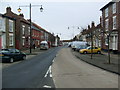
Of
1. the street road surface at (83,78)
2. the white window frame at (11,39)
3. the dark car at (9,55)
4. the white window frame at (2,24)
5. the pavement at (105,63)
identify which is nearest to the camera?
the street road surface at (83,78)

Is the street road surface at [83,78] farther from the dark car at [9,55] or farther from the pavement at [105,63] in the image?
the dark car at [9,55]

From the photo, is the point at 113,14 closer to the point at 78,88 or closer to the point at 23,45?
the point at 23,45

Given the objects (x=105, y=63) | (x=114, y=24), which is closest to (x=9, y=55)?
(x=105, y=63)

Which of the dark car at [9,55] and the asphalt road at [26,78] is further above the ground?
the dark car at [9,55]

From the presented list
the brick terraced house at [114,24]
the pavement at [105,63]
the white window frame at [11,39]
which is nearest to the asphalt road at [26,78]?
the pavement at [105,63]

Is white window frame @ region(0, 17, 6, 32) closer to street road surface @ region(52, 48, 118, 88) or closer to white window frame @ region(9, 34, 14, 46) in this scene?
white window frame @ region(9, 34, 14, 46)

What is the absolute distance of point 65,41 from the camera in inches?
7018

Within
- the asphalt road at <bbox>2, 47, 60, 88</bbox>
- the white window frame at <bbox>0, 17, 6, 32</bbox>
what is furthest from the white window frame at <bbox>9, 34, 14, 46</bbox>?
the asphalt road at <bbox>2, 47, 60, 88</bbox>

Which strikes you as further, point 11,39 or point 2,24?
point 11,39

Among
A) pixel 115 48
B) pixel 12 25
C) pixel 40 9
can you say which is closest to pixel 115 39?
pixel 115 48

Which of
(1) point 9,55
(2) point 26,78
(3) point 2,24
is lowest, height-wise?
(2) point 26,78

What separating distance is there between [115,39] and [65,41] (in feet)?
491

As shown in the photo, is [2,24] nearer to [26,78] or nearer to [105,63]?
[105,63]

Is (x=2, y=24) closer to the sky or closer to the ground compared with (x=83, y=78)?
closer to the sky
